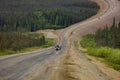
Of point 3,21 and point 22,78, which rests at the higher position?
point 3,21

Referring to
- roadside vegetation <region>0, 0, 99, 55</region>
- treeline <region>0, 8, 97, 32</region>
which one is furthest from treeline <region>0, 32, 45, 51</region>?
treeline <region>0, 8, 97, 32</region>

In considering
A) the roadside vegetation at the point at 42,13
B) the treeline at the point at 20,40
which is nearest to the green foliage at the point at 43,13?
the roadside vegetation at the point at 42,13

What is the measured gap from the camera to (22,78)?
83.7 feet

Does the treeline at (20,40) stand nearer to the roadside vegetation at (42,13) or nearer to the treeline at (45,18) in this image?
the roadside vegetation at (42,13)

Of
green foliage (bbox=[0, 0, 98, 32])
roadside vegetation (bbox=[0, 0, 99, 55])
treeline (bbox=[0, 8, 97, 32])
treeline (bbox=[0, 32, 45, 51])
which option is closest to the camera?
treeline (bbox=[0, 32, 45, 51])

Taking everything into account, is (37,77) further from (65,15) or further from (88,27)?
(65,15)

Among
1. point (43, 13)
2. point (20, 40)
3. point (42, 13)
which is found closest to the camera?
point (20, 40)

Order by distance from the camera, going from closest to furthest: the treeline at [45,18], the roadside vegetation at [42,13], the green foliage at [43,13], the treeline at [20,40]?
the treeline at [20,40], the treeline at [45,18], the roadside vegetation at [42,13], the green foliage at [43,13]

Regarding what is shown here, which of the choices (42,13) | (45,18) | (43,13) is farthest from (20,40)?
Result: (45,18)

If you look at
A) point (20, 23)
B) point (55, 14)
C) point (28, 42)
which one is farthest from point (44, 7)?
point (28, 42)

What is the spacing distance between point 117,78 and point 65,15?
151m

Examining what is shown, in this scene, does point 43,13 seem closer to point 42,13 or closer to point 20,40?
point 42,13

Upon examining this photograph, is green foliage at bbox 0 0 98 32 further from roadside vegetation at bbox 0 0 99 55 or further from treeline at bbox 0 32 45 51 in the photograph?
treeline at bbox 0 32 45 51

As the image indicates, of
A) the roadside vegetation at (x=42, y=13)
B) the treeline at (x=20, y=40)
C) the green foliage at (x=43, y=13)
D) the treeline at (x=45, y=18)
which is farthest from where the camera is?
the green foliage at (x=43, y=13)
